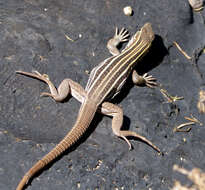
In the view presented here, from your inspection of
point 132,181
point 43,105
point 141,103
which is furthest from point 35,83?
point 132,181

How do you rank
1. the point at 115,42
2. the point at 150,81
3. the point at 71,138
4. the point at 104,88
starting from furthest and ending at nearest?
1. the point at 115,42
2. the point at 150,81
3. the point at 104,88
4. the point at 71,138

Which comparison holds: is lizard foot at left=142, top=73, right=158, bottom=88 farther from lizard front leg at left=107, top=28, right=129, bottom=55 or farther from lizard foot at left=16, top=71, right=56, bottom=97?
lizard foot at left=16, top=71, right=56, bottom=97

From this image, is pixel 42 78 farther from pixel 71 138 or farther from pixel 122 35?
pixel 122 35

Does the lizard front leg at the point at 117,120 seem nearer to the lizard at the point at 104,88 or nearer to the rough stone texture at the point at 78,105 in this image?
the lizard at the point at 104,88

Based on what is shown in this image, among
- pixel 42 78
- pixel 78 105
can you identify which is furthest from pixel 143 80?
pixel 42 78

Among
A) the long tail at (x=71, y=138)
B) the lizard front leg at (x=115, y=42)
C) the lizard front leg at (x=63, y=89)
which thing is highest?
the lizard front leg at (x=115, y=42)

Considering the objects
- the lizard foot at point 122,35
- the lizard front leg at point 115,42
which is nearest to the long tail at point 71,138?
the lizard front leg at point 115,42
